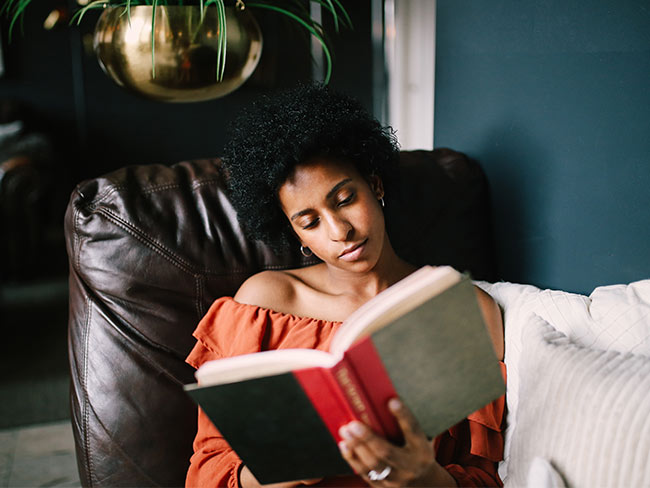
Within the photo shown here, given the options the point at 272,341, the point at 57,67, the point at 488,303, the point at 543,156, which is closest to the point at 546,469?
the point at 488,303

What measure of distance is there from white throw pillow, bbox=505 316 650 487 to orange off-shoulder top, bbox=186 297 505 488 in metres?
0.11

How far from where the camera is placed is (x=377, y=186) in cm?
136

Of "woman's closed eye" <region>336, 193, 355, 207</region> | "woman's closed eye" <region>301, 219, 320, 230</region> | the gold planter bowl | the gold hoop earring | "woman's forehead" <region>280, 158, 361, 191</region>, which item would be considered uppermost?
the gold planter bowl

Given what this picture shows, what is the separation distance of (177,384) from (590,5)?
1.16 meters

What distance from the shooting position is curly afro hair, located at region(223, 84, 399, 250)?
1.26 meters

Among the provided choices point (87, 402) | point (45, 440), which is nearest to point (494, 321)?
point (87, 402)

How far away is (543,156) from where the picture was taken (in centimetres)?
135

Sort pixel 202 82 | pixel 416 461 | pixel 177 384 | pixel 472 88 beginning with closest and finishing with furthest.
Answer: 1. pixel 416 461
2. pixel 202 82
3. pixel 177 384
4. pixel 472 88

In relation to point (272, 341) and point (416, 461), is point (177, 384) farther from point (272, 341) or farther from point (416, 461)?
point (416, 461)

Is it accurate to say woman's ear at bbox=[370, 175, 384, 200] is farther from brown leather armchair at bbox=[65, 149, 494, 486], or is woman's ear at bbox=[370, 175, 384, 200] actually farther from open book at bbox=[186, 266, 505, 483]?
open book at bbox=[186, 266, 505, 483]

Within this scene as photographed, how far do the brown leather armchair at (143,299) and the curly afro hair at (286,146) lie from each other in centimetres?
9

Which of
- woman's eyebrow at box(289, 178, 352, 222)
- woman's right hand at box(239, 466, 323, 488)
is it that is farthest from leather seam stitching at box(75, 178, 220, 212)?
woman's right hand at box(239, 466, 323, 488)

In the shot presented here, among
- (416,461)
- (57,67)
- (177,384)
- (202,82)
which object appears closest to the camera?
(416,461)

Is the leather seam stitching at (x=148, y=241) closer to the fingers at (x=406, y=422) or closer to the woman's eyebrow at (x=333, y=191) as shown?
the woman's eyebrow at (x=333, y=191)
